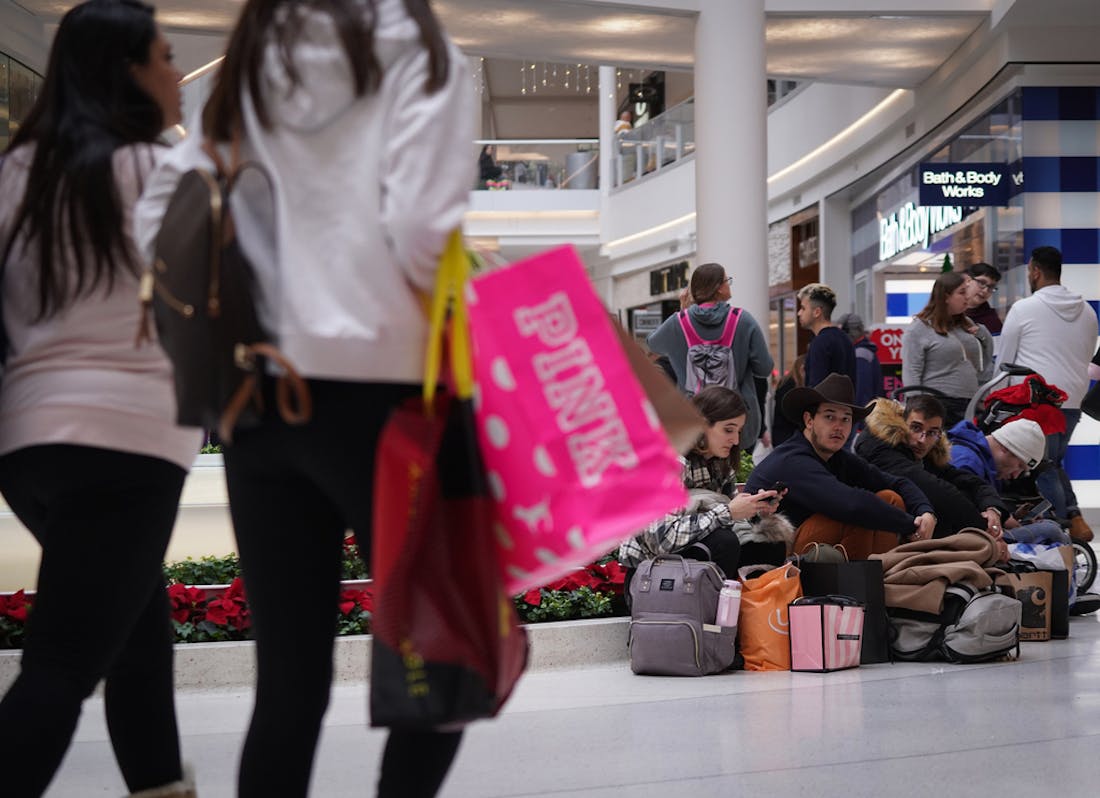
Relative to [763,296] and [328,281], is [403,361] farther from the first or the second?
[763,296]

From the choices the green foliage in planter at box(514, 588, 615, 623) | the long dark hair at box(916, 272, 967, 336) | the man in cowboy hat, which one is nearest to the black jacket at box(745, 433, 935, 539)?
the man in cowboy hat

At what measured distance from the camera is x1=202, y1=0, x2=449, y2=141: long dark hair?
70.2 inches

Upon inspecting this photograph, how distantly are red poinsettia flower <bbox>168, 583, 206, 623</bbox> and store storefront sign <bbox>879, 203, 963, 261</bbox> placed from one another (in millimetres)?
9760

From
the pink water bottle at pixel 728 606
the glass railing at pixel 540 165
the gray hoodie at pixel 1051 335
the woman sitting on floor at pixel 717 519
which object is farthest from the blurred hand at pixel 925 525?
the glass railing at pixel 540 165

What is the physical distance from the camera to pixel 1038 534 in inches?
258

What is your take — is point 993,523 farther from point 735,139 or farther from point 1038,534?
point 735,139

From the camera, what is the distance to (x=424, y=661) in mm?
1741

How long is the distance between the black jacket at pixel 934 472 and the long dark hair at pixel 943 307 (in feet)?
5.41

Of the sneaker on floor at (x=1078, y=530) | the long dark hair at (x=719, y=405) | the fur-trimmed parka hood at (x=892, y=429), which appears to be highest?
the long dark hair at (x=719, y=405)

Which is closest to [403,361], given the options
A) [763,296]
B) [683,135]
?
[763,296]

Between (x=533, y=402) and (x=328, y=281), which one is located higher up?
(x=328, y=281)

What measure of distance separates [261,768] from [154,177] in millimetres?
775

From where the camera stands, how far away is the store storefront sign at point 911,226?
46.1 feet

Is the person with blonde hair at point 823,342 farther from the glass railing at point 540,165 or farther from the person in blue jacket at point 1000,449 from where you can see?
the glass railing at point 540,165
